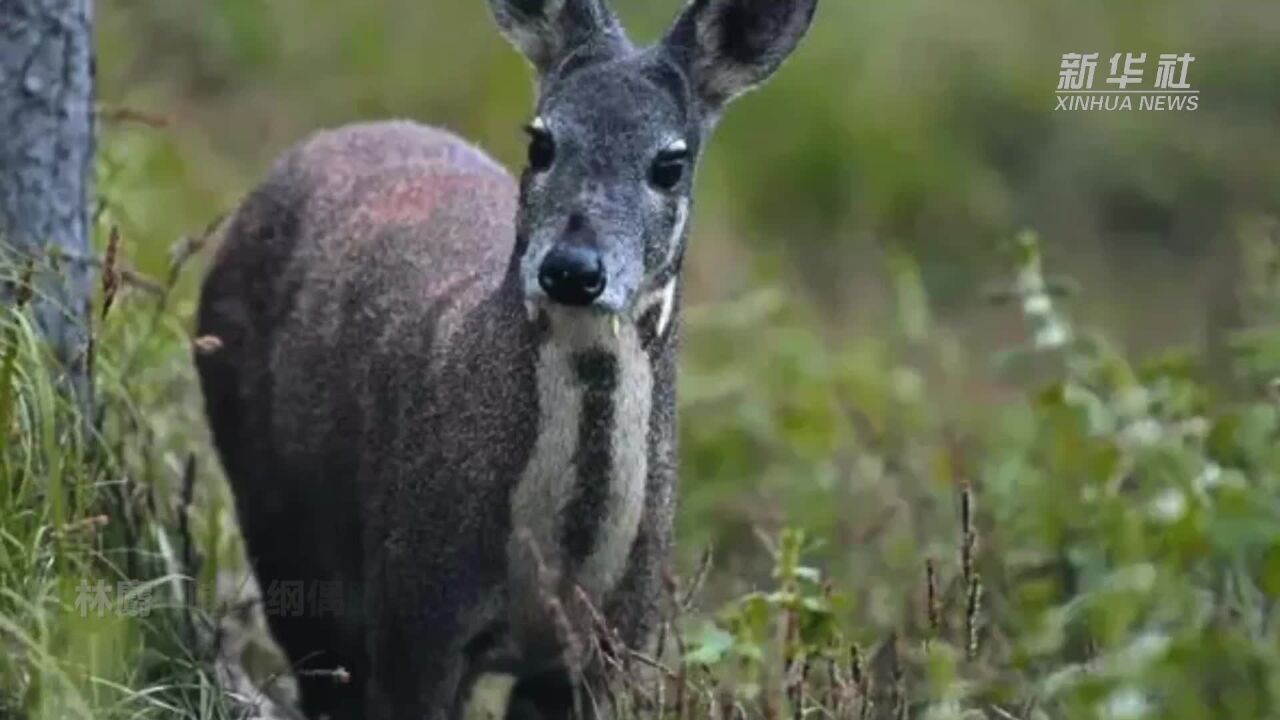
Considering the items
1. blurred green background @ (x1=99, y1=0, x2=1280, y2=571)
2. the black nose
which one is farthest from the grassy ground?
blurred green background @ (x1=99, y1=0, x2=1280, y2=571)

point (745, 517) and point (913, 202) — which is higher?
point (913, 202)

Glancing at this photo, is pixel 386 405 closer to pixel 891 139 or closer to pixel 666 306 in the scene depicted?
pixel 666 306

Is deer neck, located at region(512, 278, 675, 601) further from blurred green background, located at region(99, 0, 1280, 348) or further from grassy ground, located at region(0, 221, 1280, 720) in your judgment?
blurred green background, located at region(99, 0, 1280, 348)

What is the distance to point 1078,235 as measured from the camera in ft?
40.7

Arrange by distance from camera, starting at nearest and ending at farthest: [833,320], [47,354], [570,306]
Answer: [570,306]
[47,354]
[833,320]

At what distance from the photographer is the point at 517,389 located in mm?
6434

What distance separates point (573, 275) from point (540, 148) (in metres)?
0.48

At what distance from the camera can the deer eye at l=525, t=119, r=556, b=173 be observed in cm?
639

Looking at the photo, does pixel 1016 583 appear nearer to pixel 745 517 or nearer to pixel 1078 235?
pixel 745 517

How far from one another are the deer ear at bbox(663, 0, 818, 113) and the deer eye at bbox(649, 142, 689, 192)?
0.30 meters

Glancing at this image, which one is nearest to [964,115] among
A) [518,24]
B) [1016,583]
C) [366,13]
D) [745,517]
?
[366,13]

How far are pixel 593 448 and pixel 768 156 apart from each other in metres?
6.67

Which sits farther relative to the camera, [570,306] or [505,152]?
[505,152]

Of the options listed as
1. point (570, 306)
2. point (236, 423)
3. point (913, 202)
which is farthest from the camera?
point (913, 202)
